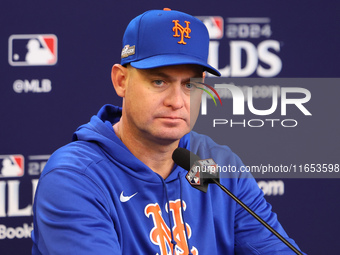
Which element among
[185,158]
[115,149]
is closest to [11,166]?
[115,149]

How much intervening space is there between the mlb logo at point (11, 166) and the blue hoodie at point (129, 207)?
28.7 inches

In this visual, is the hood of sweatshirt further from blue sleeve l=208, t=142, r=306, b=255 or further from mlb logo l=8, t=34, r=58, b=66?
mlb logo l=8, t=34, r=58, b=66

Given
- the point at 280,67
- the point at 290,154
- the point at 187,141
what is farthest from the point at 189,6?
the point at 290,154

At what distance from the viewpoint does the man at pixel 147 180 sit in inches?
38.6

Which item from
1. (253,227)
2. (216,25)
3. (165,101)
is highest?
(216,25)

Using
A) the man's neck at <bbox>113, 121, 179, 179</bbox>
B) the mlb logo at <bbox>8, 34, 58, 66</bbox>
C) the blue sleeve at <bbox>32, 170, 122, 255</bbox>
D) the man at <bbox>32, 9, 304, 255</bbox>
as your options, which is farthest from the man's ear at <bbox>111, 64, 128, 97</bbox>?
the mlb logo at <bbox>8, 34, 58, 66</bbox>

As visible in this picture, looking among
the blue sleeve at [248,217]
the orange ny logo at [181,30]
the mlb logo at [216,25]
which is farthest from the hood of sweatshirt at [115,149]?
the mlb logo at [216,25]

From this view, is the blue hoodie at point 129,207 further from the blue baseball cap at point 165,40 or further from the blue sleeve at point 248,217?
the blue baseball cap at point 165,40

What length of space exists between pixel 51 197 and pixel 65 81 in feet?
3.37

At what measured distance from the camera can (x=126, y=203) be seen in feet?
3.62

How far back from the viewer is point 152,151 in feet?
3.97

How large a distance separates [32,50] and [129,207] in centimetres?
108

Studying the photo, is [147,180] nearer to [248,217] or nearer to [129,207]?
[129,207]

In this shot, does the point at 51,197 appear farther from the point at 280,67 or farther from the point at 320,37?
the point at 320,37
